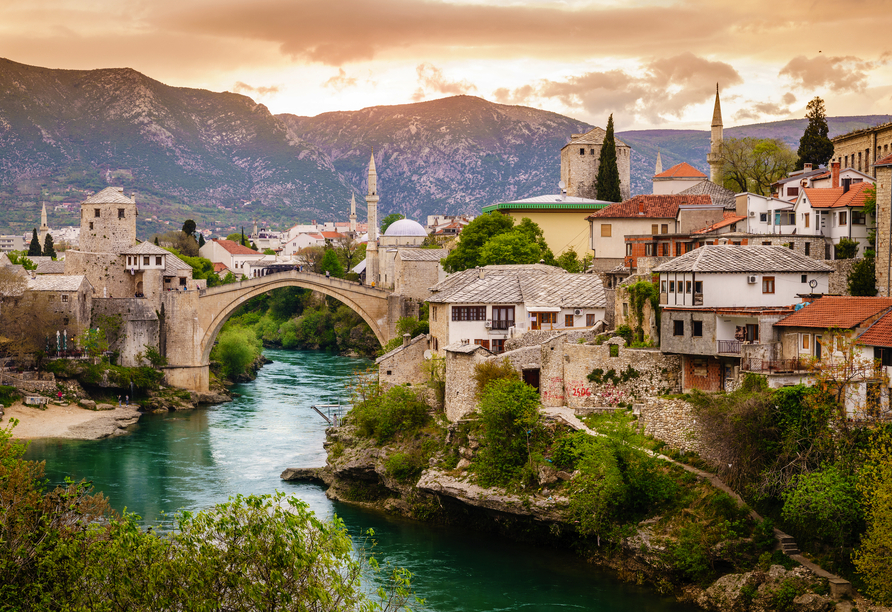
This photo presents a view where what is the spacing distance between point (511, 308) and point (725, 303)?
351 inches

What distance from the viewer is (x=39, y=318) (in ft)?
172

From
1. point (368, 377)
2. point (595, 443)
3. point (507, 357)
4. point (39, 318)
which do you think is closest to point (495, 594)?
point (595, 443)

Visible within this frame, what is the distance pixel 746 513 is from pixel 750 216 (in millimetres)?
17495

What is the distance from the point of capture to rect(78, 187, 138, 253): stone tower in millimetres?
59406

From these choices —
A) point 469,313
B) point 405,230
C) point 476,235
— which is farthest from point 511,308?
point 405,230

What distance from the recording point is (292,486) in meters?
35.7

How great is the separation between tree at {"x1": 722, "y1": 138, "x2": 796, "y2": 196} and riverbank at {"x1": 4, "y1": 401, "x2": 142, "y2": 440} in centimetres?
3392

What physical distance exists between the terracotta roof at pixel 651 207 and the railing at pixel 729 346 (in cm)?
1543

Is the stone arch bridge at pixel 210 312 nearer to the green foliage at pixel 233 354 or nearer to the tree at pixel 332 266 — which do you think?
the green foliage at pixel 233 354

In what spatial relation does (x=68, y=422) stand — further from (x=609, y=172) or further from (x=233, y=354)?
(x=609, y=172)

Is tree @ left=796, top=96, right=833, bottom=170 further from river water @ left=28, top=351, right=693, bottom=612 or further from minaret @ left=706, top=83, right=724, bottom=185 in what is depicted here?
river water @ left=28, top=351, right=693, bottom=612

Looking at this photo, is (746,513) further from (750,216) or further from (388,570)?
(750,216)

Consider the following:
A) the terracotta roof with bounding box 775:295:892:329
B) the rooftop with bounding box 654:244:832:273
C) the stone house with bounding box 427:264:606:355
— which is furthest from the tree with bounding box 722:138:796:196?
the terracotta roof with bounding box 775:295:892:329

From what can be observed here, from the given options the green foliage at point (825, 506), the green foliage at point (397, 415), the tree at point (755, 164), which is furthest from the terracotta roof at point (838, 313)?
the tree at point (755, 164)
